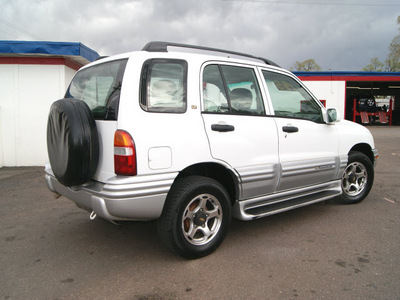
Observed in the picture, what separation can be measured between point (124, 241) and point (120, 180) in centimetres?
123

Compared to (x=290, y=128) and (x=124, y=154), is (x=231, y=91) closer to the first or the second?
(x=290, y=128)

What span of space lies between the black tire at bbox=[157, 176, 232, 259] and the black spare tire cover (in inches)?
29.9

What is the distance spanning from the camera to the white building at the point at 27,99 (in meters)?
7.98

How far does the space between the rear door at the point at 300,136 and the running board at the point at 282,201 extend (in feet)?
0.31

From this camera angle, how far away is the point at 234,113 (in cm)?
320

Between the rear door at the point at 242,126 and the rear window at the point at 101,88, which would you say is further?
the rear door at the point at 242,126

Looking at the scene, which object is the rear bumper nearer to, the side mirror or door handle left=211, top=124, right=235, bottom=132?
door handle left=211, top=124, right=235, bottom=132

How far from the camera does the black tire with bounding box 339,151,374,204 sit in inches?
181

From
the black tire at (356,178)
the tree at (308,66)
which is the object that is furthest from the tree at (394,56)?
the black tire at (356,178)

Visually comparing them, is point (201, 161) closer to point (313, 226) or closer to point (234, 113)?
point (234, 113)

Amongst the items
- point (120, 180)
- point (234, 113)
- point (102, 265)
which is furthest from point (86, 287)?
point (234, 113)

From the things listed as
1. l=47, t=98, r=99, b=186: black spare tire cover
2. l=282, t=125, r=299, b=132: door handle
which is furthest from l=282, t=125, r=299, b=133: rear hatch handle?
l=47, t=98, r=99, b=186: black spare tire cover

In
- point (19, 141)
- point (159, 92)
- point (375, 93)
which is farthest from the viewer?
point (375, 93)

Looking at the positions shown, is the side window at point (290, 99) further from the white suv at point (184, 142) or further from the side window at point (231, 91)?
the side window at point (231, 91)
